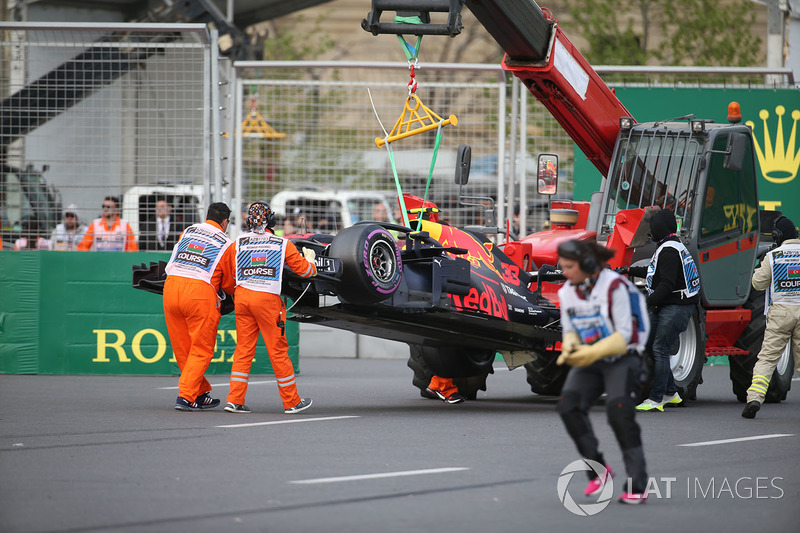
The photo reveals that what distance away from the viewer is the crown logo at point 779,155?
61.5 feet

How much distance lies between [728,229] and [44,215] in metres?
8.04

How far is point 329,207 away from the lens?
1772cm

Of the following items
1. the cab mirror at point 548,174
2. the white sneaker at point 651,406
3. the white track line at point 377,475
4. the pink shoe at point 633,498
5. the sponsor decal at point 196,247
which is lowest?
the white sneaker at point 651,406

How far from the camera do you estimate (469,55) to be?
1363 inches

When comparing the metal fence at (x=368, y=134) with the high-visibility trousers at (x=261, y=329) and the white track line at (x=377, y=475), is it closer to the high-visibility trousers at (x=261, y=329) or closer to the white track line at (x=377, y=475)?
the high-visibility trousers at (x=261, y=329)

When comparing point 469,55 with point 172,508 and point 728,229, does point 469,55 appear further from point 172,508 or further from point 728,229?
point 172,508

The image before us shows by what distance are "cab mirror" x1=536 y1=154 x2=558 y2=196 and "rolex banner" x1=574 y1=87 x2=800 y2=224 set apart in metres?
5.26

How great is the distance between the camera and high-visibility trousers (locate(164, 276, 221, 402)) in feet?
A: 38.7

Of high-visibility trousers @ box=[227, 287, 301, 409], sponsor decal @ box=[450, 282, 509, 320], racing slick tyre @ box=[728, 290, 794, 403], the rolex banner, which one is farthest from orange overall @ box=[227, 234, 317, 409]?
the rolex banner

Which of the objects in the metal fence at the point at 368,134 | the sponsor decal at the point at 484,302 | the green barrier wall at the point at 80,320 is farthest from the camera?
the metal fence at the point at 368,134

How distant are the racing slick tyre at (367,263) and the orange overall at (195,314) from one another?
142 centimetres

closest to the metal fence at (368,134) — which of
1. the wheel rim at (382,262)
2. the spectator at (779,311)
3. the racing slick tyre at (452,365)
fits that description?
the racing slick tyre at (452,365)

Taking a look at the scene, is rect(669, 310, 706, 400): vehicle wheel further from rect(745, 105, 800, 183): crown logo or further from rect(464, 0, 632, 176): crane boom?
rect(745, 105, 800, 183): crown logo

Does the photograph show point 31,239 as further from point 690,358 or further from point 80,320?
point 690,358
